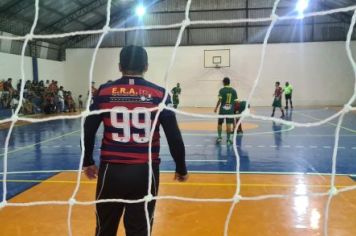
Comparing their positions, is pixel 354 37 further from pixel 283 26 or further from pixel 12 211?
pixel 12 211

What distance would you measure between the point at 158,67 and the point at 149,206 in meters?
20.9

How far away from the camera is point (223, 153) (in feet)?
23.6

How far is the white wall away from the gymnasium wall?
106 inches

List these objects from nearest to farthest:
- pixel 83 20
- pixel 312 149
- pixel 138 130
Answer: pixel 138 130, pixel 312 149, pixel 83 20

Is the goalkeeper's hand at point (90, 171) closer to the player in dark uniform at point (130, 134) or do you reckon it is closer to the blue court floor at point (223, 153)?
the player in dark uniform at point (130, 134)

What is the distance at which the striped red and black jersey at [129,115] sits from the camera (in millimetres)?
2145

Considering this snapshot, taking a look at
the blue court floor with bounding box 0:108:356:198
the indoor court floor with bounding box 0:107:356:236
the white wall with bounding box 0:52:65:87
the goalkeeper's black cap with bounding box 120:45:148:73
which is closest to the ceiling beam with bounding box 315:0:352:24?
the blue court floor with bounding box 0:108:356:198

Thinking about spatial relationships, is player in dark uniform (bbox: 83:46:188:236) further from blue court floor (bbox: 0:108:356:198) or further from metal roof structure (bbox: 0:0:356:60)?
metal roof structure (bbox: 0:0:356:60)

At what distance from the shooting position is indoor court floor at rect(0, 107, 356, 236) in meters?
3.46

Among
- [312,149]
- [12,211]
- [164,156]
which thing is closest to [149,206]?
[12,211]

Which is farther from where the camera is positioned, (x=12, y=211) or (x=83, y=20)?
(x=83, y=20)

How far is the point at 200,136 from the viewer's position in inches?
373

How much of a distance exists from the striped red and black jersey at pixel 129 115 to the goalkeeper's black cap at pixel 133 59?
0.19 feet

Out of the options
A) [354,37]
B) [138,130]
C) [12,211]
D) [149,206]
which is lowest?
[12,211]
